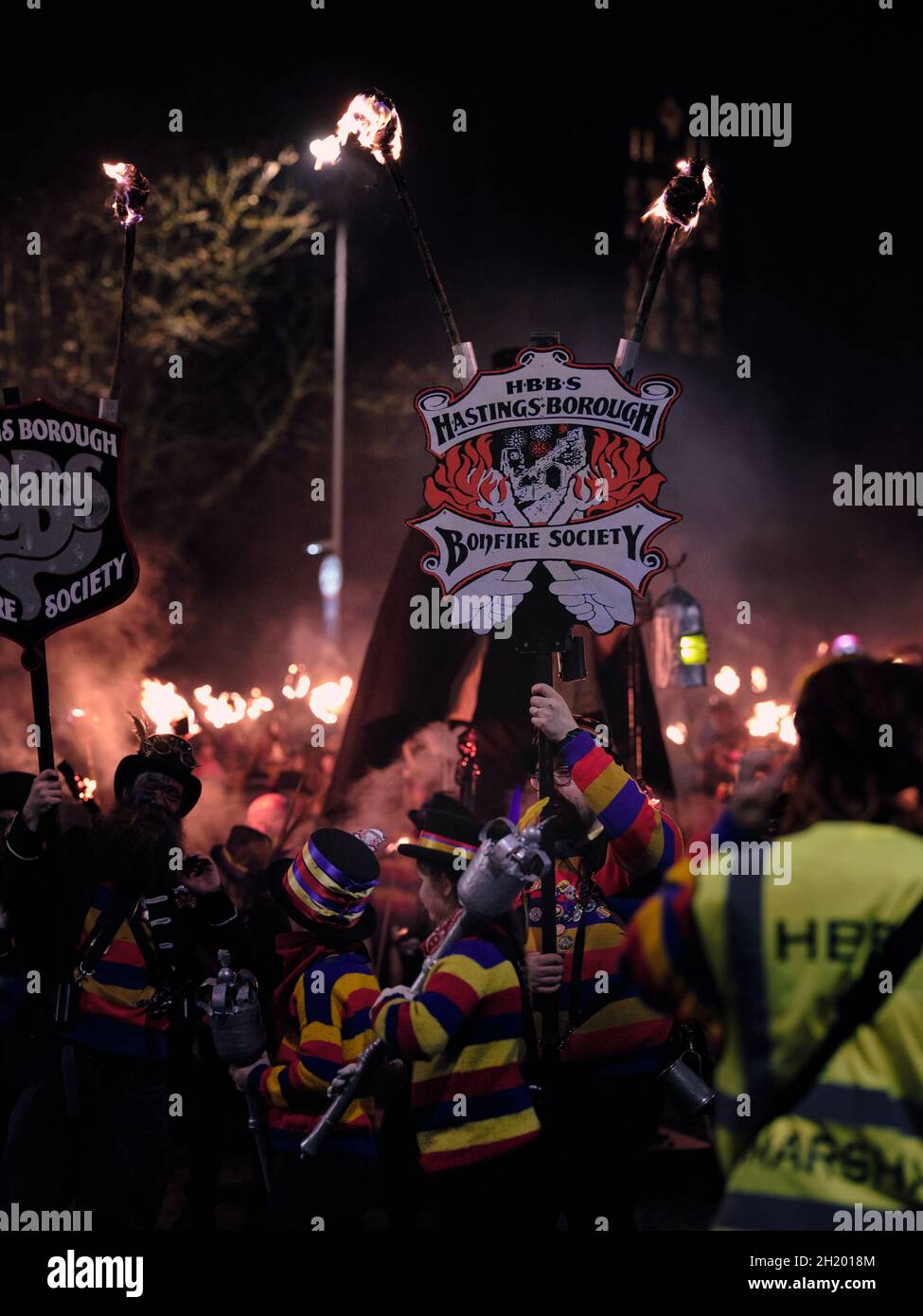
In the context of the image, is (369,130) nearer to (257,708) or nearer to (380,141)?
(380,141)

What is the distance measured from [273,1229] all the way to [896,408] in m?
22.1

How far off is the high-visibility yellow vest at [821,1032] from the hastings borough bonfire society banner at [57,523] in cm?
324

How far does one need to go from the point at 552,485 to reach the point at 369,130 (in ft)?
5.86

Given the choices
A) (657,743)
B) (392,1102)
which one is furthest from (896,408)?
(392,1102)

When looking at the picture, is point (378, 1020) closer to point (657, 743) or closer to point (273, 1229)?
point (273, 1229)

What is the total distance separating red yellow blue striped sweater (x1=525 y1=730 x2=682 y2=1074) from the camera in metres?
4.41

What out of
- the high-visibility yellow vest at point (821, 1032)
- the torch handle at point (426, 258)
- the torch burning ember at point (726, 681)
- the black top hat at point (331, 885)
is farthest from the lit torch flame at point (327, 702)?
the high-visibility yellow vest at point (821, 1032)

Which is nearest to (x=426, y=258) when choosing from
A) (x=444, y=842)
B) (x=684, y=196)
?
(x=684, y=196)

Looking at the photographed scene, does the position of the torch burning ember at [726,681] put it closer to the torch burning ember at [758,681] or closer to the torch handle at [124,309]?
the torch burning ember at [758,681]

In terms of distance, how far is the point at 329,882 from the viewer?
14.2ft

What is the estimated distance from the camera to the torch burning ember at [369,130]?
5.49 metres

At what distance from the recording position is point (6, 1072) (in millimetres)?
5375

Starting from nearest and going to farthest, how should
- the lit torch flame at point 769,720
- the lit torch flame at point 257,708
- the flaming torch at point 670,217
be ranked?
the flaming torch at point 670,217
the lit torch flame at point 769,720
the lit torch flame at point 257,708

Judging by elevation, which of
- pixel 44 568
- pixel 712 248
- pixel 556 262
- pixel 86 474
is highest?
pixel 712 248
